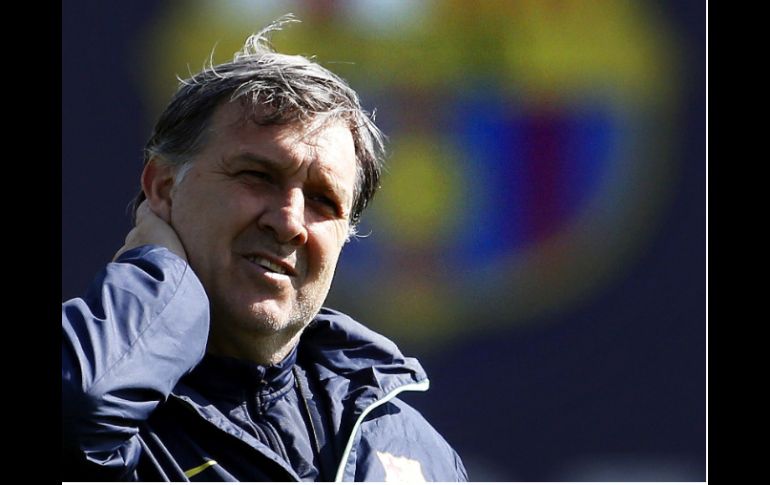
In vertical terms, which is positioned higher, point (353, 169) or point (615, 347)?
point (353, 169)

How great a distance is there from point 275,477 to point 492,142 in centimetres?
125

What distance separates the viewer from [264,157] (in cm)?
163

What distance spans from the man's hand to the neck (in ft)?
0.46

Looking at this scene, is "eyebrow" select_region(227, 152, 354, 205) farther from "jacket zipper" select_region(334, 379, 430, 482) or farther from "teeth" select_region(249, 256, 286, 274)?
"jacket zipper" select_region(334, 379, 430, 482)

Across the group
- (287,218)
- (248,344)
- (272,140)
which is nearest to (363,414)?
(248,344)

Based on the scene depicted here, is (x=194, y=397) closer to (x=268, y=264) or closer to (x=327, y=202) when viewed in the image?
(x=268, y=264)

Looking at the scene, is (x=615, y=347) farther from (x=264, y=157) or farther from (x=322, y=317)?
(x=264, y=157)

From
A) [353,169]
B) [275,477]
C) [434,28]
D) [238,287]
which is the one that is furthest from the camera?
[434,28]

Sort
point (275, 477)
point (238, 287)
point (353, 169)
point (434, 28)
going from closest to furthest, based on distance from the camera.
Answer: point (275, 477) → point (238, 287) → point (353, 169) → point (434, 28)

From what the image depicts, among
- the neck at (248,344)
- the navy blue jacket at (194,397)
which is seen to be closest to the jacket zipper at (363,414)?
the navy blue jacket at (194,397)

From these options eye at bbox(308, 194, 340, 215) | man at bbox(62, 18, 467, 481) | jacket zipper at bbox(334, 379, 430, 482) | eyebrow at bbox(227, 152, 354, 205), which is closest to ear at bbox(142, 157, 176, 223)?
man at bbox(62, 18, 467, 481)

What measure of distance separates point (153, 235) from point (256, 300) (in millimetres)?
196

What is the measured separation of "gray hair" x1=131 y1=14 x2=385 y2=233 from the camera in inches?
65.6
